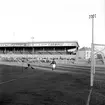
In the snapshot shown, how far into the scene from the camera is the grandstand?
8050 centimetres

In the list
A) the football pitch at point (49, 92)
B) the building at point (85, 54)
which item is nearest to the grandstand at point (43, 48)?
the building at point (85, 54)

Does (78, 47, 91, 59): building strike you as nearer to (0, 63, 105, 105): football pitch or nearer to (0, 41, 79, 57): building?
(0, 41, 79, 57): building

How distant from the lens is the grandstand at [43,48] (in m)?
80.5

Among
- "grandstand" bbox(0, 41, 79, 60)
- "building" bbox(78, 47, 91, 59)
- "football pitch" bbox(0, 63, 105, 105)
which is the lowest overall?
"football pitch" bbox(0, 63, 105, 105)

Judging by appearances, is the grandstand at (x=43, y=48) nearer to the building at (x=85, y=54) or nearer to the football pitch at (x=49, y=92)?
the building at (x=85, y=54)

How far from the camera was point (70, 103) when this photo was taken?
7.14 meters

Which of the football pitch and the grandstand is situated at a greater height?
the grandstand

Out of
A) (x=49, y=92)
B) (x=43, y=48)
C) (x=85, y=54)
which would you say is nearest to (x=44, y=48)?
(x=43, y=48)

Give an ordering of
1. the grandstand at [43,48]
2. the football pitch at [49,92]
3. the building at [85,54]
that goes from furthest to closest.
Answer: the building at [85,54], the grandstand at [43,48], the football pitch at [49,92]

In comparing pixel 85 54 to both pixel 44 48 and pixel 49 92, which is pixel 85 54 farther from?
pixel 49 92

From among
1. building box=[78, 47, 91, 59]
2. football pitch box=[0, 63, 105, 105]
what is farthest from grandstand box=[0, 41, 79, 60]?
football pitch box=[0, 63, 105, 105]

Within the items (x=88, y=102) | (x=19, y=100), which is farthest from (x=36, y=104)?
(x=88, y=102)

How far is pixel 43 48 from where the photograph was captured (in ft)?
277

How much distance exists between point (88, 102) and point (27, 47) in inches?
3133
